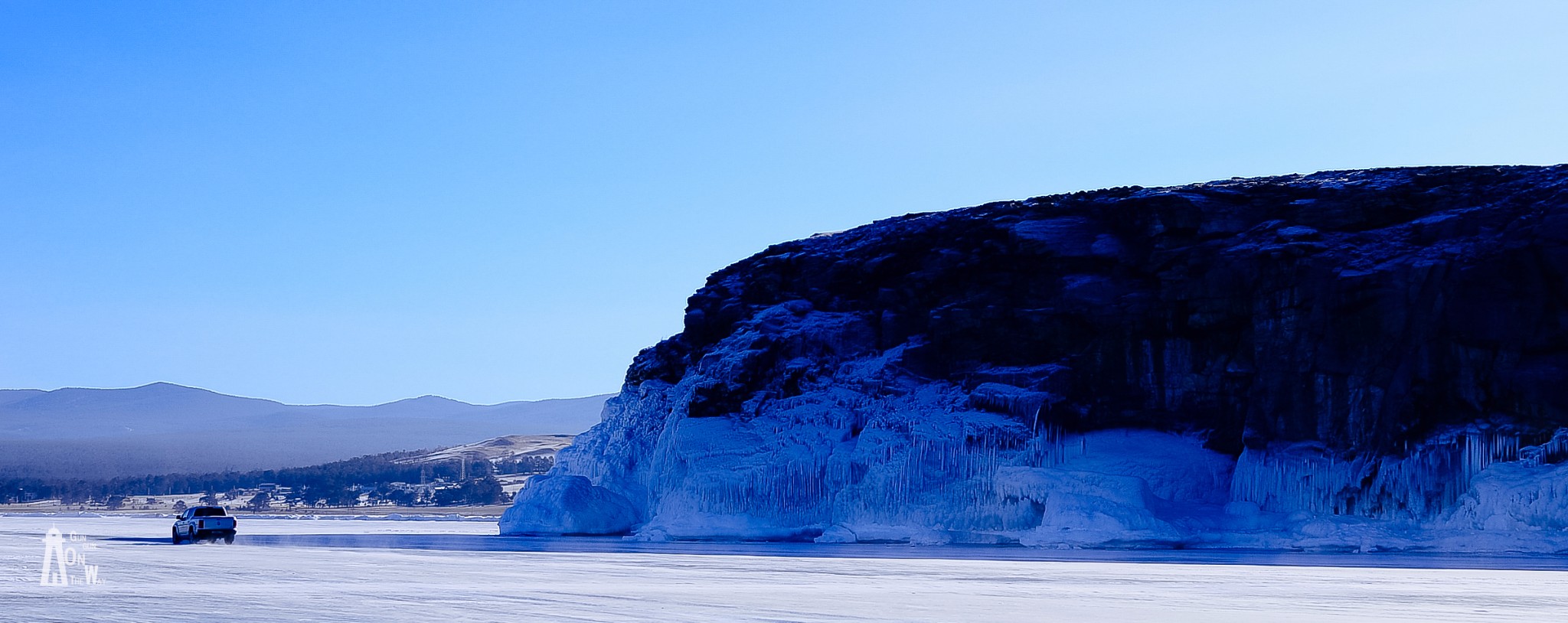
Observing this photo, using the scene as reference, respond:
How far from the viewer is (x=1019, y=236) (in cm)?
6794

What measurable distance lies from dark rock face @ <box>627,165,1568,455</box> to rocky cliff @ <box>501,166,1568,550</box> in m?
0.12

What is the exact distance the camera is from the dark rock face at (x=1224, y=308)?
186 ft

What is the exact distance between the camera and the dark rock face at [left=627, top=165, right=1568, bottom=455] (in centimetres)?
5672

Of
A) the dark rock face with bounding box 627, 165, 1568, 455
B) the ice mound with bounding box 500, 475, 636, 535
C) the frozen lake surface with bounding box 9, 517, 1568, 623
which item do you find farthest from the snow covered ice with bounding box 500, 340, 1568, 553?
the frozen lake surface with bounding box 9, 517, 1568, 623

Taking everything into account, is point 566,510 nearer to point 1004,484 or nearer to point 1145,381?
point 1004,484

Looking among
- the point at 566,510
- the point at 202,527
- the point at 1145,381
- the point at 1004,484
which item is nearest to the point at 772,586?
the point at 1004,484

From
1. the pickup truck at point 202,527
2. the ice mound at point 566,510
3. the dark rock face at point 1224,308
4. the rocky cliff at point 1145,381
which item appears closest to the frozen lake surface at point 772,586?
the pickup truck at point 202,527

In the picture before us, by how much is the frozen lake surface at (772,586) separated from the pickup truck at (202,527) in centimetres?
716

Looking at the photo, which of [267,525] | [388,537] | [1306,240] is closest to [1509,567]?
[1306,240]

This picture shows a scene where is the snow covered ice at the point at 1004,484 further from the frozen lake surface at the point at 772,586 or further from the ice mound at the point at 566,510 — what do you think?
the frozen lake surface at the point at 772,586

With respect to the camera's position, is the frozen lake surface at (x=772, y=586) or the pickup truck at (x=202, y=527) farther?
the pickup truck at (x=202, y=527)

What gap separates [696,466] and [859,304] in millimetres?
11996

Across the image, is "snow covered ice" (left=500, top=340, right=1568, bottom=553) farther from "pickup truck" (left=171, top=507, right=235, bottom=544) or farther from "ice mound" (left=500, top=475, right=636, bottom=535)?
"pickup truck" (left=171, top=507, right=235, bottom=544)

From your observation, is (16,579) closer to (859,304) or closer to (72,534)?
(72,534)
